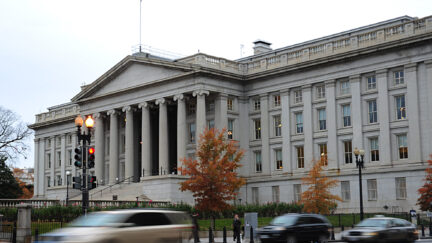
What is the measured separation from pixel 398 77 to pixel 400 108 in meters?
2.90

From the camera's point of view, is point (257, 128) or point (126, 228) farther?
point (257, 128)

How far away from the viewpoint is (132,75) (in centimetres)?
7294

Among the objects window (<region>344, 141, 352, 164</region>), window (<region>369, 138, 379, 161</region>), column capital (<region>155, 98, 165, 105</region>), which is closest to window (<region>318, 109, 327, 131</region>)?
window (<region>344, 141, 352, 164</region>)

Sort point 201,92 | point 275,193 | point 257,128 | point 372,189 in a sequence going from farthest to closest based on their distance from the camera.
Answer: point 257,128
point 275,193
point 201,92
point 372,189

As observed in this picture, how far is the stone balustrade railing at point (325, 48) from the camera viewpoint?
56.1 m

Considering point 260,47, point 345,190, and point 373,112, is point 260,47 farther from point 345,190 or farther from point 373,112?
point 345,190

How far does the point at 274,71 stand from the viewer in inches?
2591

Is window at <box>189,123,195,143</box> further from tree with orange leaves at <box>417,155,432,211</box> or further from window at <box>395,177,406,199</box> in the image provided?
tree with orange leaves at <box>417,155,432,211</box>

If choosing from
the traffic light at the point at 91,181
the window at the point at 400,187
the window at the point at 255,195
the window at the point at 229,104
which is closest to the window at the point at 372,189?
the window at the point at 400,187

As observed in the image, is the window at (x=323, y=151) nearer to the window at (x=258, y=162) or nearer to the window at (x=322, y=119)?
the window at (x=322, y=119)

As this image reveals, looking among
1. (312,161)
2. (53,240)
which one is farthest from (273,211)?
(53,240)

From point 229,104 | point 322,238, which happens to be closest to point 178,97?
point 229,104

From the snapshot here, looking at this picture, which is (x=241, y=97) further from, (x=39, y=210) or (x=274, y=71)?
(x=39, y=210)

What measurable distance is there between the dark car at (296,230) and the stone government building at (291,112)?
27669 millimetres
